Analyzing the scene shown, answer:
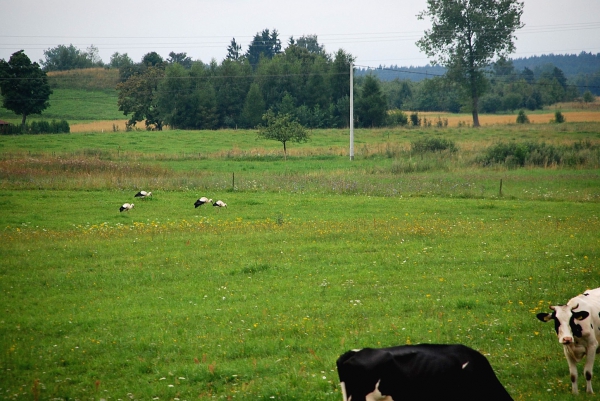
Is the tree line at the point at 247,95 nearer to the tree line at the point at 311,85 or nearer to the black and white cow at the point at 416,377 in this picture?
the tree line at the point at 311,85

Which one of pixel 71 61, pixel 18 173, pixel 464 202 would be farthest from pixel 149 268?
pixel 71 61

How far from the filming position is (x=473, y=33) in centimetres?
10569

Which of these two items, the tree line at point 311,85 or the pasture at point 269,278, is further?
the tree line at point 311,85

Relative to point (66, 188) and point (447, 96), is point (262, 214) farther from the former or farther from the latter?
point (447, 96)

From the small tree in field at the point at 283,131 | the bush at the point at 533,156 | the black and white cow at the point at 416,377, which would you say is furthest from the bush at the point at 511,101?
the black and white cow at the point at 416,377

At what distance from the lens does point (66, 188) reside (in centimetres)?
3616

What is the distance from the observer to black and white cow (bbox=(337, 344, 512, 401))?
7.19 m

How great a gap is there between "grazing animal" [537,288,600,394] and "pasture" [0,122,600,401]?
0.46 meters

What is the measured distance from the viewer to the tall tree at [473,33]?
339 feet

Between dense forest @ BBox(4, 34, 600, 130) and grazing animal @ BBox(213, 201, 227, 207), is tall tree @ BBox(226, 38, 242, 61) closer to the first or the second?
dense forest @ BBox(4, 34, 600, 130)

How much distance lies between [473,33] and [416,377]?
10792 centimetres

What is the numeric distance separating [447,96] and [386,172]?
10205cm

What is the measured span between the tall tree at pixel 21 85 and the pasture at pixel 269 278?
177 feet

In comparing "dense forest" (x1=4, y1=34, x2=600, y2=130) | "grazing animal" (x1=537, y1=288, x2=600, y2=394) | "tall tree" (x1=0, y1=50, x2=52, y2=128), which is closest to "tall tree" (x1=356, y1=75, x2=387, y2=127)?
"dense forest" (x1=4, y1=34, x2=600, y2=130)
